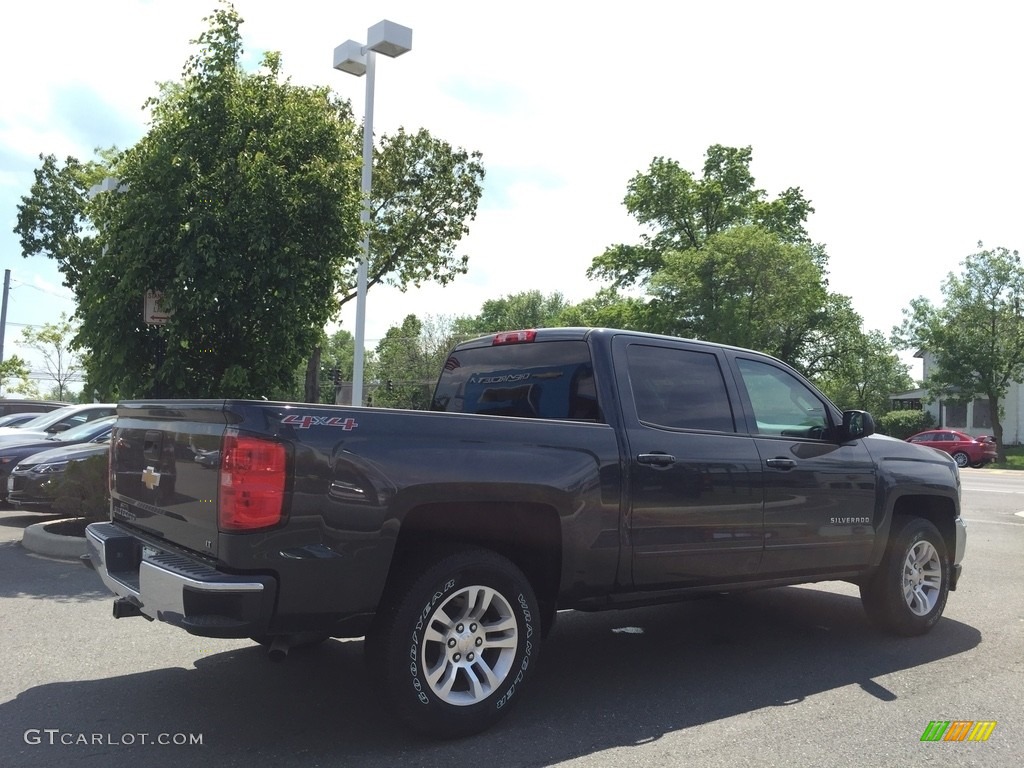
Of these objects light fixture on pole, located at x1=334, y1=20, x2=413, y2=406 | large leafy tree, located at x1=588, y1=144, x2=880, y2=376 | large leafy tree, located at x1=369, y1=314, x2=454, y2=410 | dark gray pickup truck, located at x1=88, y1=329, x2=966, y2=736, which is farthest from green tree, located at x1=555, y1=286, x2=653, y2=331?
dark gray pickup truck, located at x1=88, y1=329, x2=966, y2=736

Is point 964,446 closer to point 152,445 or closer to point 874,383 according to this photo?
point 874,383

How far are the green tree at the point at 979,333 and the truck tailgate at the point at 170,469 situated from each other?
3922 cm

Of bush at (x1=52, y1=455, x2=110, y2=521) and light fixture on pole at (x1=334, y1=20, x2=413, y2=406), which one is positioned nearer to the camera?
bush at (x1=52, y1=455, x2=110, y2=521)

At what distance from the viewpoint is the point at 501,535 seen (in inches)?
170

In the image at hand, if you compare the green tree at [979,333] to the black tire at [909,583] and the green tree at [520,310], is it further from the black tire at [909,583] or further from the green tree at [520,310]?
the green tree at [520,310]

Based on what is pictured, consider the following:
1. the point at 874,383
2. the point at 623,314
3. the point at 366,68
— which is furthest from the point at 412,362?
the point at 366,68

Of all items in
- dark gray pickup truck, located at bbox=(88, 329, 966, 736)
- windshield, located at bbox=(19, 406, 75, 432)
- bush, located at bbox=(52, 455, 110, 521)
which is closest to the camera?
dark gray pickup truck, located at bbox=(88, 329, 966, 736)

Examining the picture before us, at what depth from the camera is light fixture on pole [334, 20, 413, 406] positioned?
13008 mm

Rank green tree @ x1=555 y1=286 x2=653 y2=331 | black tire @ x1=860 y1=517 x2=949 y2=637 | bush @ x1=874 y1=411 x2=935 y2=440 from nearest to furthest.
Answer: black tire @ x1=860 y1=517 x2=949 y2=637 → green tree @ x1=555 y1=286 x2=653 y2=331 → bush @ x1=874 y1=411 x2=935 y2=440

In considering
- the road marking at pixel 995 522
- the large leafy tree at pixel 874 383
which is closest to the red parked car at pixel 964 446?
the large leafy tree at pixel 874 383

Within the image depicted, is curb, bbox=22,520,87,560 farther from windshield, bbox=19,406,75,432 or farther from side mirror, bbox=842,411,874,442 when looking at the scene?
side mirror, bbox=842,411,874,442

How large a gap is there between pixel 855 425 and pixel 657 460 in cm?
180

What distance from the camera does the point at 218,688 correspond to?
4.66 metres

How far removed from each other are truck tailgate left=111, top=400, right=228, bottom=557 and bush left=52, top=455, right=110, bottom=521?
4.66 meters
